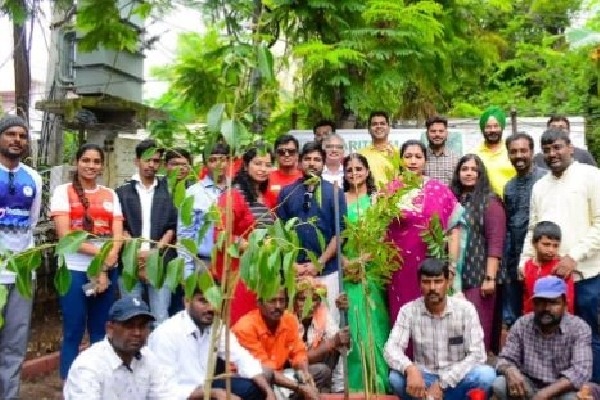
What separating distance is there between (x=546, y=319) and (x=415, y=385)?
930 mm

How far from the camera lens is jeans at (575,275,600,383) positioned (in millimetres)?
5309

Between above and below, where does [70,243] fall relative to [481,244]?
above

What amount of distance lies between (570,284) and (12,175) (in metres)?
3.70

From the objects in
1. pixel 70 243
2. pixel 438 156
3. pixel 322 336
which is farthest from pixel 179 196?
pixel 438 156

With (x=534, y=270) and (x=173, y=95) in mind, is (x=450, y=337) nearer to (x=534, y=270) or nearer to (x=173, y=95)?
(x=534, y=270)

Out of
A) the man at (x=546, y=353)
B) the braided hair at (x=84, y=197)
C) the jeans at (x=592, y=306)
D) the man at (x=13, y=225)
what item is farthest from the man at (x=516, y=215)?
the man at (x=13, y=225)

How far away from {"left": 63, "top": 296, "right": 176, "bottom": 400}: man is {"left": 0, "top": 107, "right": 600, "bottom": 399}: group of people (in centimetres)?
8

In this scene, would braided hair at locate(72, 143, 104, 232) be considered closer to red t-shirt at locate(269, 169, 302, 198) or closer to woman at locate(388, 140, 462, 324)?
red t-shirt at locate(269, 169, 302, 198)

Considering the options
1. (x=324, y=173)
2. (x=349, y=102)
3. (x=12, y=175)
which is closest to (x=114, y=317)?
(x=12, y=175)

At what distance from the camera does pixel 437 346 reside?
532 cm

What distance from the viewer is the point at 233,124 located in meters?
2.54

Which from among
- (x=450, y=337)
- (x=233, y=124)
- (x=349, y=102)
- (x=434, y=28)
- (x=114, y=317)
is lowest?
(x=450, y=337)

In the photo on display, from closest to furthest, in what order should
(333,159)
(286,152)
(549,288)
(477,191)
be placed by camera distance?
(549,288) → (477,191) → (286,152) → (333,159)

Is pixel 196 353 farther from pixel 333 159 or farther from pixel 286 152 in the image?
pixel 333 159
